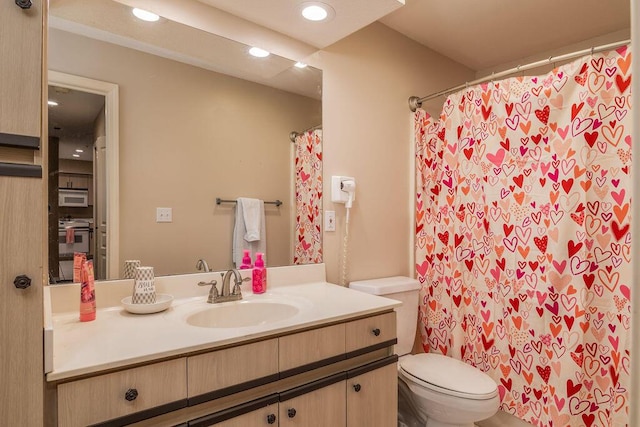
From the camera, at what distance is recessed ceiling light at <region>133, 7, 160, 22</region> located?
4.55ft

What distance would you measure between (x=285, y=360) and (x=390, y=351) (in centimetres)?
54

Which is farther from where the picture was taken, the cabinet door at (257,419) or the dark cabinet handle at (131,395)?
the cabinet door at (257,419)

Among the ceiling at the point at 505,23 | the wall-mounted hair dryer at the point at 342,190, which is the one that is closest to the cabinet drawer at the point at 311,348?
the wall-mounted hair dryer at the point at 342,190

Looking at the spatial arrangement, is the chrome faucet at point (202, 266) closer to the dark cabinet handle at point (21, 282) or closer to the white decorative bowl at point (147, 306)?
the white decorative bowl at point (147, 306)

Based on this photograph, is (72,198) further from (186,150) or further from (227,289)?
→ (227,289)

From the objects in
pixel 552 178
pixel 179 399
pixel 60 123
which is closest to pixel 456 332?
pixel 552 178

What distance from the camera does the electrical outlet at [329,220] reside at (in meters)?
1.92

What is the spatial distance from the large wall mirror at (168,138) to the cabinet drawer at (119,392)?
593 millimetres

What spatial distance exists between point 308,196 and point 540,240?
122 centimetres

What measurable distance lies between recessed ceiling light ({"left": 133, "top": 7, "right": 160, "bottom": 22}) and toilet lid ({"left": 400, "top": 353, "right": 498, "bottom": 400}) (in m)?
1.99

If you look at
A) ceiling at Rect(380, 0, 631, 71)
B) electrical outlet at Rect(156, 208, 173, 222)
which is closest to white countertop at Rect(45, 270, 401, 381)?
electrical outlet at Rect(156, 208, 173, 222)

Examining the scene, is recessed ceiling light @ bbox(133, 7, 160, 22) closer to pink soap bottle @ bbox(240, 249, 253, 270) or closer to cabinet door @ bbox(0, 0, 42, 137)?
cabinet door @ bbox(0, 0, 42, 137)

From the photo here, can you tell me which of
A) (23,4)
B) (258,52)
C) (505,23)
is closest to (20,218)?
(23,4)

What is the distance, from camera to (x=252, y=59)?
5.56 ft
